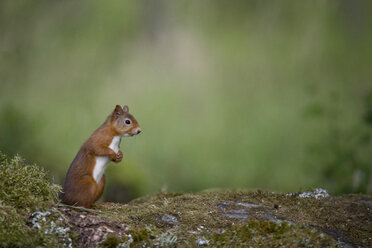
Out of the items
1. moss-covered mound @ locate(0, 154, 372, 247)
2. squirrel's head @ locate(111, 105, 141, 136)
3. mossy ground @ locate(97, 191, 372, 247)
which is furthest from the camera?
squirrel's head @ locate(111, 105, 141, 136)

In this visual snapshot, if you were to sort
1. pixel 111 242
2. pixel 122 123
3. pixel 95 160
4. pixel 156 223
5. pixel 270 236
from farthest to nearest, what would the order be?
pixel 122 123, pixel 95 160, pixel 156 223, pixel 270 236, pixel 111 242

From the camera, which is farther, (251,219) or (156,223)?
(251,219)

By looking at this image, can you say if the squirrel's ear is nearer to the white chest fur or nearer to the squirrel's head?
the squirrel's head

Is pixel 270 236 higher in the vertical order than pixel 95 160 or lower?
lower

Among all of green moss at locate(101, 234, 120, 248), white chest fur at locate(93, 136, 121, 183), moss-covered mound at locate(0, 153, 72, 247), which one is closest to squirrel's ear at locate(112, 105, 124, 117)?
white chest fur at locate(93, 136, 121, 183)

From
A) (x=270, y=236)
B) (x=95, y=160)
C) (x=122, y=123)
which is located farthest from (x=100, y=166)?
(x=270, y=236)

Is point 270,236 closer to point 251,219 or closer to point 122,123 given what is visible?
point 251,219

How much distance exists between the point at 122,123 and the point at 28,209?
1306mm

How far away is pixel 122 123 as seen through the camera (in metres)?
3.32

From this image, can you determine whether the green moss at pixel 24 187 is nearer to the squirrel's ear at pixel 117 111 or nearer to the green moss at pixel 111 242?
the green moss at pixel 111 242

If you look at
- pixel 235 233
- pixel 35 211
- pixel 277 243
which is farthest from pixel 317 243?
pixel 35 211

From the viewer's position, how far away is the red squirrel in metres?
2.81

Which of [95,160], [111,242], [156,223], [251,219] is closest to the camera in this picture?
[111,242]

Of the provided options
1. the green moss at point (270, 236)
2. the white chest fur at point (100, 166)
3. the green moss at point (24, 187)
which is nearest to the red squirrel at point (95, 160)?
the white chest fur at point (100, 166)
